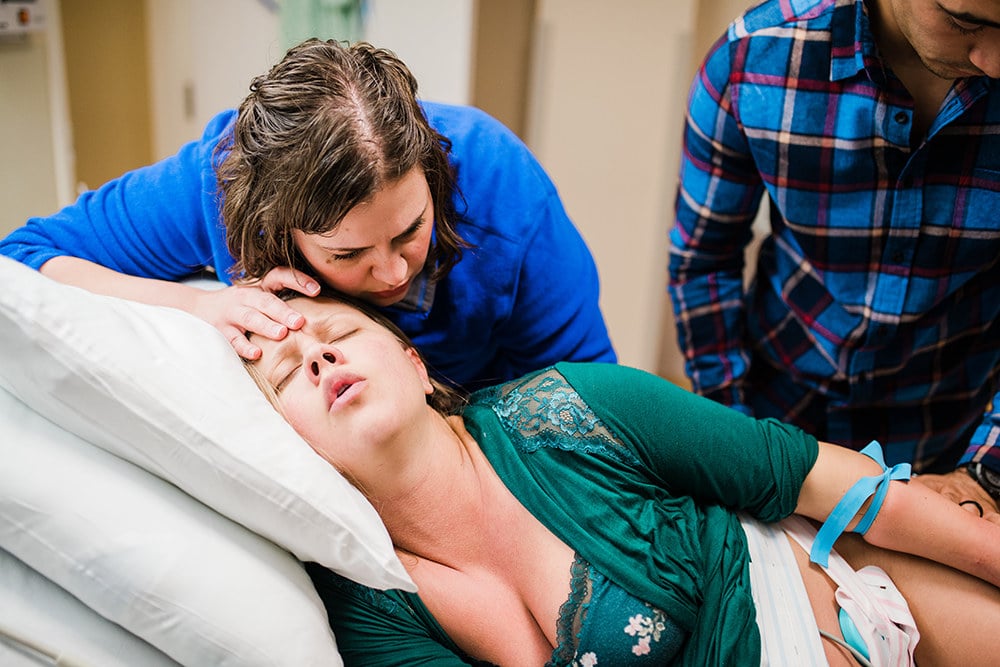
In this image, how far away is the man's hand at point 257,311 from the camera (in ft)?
3.71

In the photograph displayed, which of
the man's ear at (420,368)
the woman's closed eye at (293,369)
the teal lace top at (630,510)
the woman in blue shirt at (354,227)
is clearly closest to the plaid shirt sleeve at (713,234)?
the woman in blue shirt at (354,227)

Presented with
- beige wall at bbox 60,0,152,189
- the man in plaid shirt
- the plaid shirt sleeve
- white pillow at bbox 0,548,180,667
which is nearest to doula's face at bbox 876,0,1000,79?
the man in plaid shirt

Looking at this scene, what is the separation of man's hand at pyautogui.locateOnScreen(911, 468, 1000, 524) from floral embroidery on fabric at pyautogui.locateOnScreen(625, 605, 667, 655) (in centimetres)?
44

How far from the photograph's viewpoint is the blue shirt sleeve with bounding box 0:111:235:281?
1.30 m

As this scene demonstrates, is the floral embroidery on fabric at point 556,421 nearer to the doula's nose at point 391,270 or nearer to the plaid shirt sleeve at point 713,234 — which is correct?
the doula's nose at point 391,270

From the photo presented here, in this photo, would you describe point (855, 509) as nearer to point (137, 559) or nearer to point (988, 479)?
point (988, 479)

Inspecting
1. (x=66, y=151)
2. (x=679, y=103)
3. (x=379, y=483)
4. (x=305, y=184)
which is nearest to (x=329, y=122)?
(x=305, y=184)

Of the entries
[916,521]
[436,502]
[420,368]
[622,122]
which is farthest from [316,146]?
[622,122]

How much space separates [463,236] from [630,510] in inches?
18.6

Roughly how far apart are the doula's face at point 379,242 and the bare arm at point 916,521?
1.94 ft

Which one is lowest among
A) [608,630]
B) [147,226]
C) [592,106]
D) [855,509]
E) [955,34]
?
[608,630]

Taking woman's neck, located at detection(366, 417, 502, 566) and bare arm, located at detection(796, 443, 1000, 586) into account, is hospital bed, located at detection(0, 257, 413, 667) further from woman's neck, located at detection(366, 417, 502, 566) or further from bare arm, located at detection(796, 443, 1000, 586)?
bare arm, located at detection(796, 443, 1000, 586)

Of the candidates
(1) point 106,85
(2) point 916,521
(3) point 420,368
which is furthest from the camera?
(1) point 106,85

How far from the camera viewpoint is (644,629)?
103 cm
